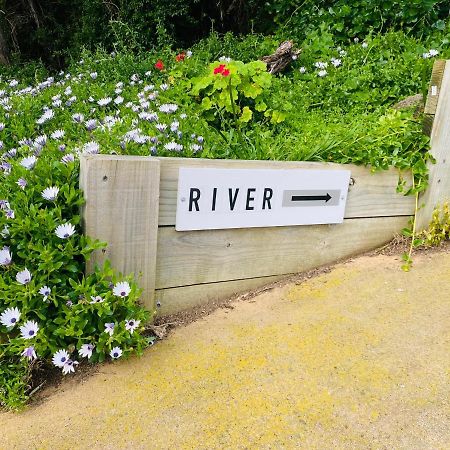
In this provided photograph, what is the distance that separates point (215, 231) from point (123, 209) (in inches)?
18.7

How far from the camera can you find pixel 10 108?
10.8 ft

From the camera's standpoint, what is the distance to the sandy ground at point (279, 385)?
1.54 metres

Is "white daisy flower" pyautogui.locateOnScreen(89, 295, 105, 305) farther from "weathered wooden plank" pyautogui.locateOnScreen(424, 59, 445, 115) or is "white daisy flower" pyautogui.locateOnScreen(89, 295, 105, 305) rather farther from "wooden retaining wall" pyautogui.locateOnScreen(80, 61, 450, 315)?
"weathered wooden plank" pyautogui.locateOnScreen(424, 59, 445, 115)

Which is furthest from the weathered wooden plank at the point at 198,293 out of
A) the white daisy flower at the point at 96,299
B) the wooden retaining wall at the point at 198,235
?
the white daisy flower at the point at 96,299

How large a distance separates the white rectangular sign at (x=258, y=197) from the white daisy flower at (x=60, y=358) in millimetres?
694

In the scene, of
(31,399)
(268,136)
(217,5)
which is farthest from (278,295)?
(217,5)

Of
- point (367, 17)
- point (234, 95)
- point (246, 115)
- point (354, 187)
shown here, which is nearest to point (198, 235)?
point (354, 187)

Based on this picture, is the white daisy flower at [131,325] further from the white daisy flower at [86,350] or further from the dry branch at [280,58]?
the dry branch at [280,58]

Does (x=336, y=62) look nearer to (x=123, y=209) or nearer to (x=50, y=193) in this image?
(x=123, y=209)

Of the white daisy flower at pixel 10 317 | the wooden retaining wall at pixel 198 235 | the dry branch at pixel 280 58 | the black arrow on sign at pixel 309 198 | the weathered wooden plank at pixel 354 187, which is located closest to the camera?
the white daisy flower at pixel 10 317

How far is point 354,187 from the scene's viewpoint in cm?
248

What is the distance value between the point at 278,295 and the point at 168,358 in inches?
26.8

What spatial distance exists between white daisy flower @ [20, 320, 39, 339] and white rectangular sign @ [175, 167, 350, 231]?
0.70m

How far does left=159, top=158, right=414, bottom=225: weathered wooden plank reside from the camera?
79.0 inches
